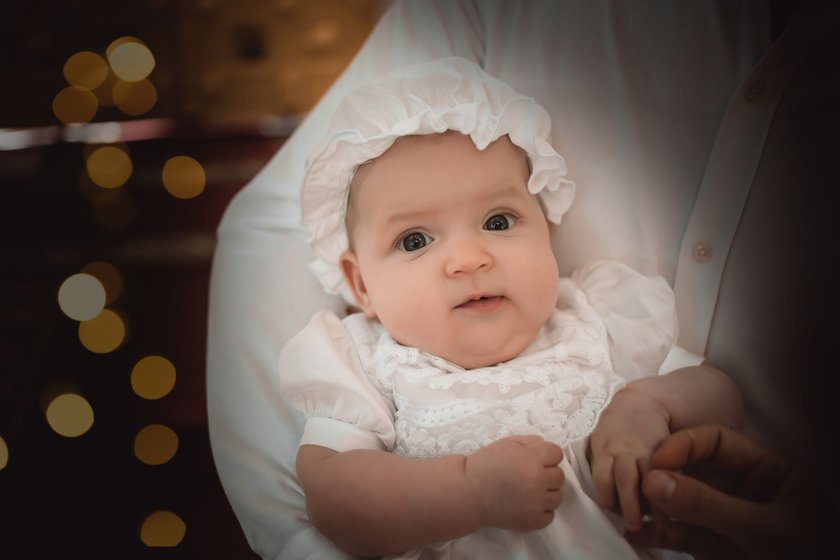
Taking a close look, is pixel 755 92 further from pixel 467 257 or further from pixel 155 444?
pixel 155 444

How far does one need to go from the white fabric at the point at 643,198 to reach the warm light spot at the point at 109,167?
0.75 feet

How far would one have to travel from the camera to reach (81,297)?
77 centimetres

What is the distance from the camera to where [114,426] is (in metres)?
0.73

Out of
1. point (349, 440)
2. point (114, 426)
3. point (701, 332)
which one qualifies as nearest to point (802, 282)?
point (701, 332)

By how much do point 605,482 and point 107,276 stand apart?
620 mm

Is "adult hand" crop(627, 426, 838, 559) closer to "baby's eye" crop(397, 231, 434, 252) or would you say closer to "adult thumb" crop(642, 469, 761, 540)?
"adult thumb" crop(642, 469, 761, 540)

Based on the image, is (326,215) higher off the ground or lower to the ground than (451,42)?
lower

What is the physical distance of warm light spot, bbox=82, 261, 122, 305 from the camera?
0.77m

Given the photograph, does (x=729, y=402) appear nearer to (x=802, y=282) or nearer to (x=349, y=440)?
(x=802, y=282)

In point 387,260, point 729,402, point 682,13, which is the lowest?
point 729,402

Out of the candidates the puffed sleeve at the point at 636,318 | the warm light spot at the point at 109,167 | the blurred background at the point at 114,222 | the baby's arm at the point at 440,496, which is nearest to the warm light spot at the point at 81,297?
the blurred background at the point at 114,222

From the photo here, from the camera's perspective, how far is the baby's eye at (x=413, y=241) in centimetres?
52

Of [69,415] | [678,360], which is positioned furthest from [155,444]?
[678,360]

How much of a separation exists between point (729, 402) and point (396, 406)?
265 mm
